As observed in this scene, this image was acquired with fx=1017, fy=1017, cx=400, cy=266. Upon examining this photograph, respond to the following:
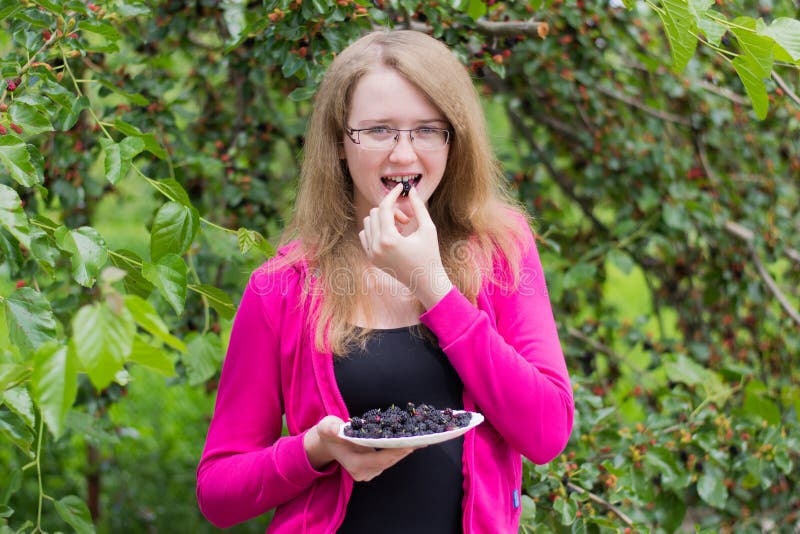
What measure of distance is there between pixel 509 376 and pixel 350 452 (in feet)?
0.81

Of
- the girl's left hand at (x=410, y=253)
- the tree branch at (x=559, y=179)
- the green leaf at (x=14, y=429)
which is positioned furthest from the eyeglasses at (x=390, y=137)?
the tree branch at (x=559, y=179)

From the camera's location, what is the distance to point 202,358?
6.88ft

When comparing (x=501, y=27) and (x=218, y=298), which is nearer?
(x=218, y=298)

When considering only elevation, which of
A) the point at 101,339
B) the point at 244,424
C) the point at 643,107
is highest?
the point at 101,339

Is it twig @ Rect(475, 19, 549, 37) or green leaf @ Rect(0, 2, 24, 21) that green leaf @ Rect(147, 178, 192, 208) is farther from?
twig @ Rect(475, 19, 549, 37)

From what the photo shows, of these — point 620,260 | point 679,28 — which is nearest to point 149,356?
point 679,28

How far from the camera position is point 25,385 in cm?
139

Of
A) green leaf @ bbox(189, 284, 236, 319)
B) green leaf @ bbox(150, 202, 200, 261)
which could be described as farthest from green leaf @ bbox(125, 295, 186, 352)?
green leaf @ bbox(189, 284, 236, 319)

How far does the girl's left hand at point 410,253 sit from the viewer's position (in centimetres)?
144

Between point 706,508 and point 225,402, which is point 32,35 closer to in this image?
point 225,402

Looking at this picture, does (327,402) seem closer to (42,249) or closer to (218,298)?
(218,298)

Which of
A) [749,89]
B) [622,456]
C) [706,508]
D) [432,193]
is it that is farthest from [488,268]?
[706,508]

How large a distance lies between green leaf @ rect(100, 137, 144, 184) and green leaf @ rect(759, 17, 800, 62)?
105 cm

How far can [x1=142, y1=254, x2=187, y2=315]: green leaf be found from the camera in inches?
60.5
